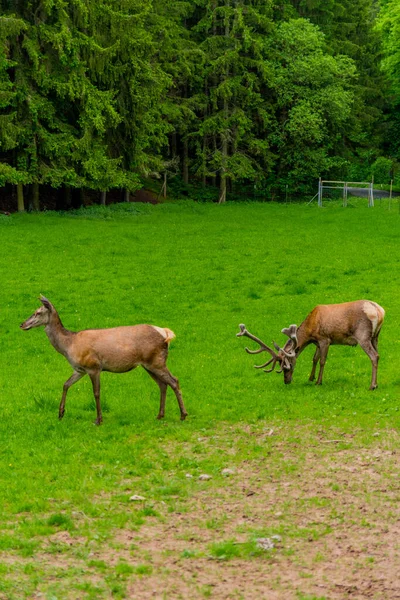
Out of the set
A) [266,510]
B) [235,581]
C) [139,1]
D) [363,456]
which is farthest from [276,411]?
[139,1]

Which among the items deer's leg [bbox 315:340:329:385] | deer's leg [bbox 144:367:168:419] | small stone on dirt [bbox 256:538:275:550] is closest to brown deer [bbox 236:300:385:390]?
deer's leg [bbox 315:340:329:385]

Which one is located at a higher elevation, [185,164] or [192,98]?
[192,98]

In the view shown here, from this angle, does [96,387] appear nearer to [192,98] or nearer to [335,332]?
[335,332]

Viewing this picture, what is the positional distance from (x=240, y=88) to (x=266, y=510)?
51.9m

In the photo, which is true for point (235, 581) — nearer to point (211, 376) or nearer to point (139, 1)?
point (211, 376)

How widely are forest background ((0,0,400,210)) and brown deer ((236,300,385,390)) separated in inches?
1130

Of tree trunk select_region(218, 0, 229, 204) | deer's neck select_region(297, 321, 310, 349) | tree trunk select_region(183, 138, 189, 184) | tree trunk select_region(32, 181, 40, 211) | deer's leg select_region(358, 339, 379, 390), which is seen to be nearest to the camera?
deer's leg select_region(358, 339, 379, 390)

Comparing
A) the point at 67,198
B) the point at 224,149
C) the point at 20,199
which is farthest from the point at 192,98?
the point at 20,199

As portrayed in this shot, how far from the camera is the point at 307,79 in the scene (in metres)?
60.7

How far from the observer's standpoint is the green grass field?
888cm

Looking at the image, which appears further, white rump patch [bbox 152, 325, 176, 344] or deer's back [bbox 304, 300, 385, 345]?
deer's back [bbox 304, 300, 385, 345]

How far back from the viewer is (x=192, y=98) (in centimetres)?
5972

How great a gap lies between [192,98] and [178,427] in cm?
4904

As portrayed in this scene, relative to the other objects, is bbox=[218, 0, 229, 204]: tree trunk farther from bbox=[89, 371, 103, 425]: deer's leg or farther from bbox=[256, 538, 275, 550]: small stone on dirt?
bbox=[256, 538, 275, 550]: small stone on dirt
